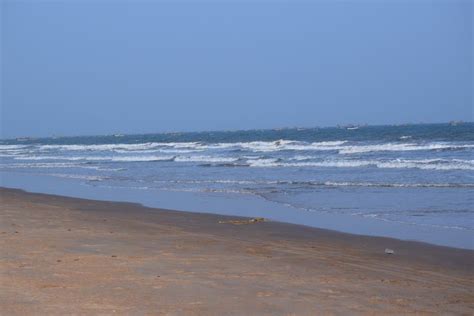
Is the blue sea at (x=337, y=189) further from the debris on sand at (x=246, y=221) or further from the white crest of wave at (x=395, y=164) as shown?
the debris on sand at (x=246, y=221)

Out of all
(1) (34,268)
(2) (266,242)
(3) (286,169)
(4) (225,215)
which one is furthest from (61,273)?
(3) (286,169)

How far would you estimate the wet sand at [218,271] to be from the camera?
5.68 meters

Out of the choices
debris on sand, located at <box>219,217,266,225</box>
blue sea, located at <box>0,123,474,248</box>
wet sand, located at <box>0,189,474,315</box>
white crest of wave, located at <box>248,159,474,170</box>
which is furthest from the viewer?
white crest of wave, located at <box>248,159,474,170</box>

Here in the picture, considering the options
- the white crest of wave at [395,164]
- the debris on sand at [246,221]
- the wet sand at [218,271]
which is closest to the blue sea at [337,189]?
the white crest of wave at [395,164]

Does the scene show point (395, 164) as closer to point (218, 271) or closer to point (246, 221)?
point (246, 221)

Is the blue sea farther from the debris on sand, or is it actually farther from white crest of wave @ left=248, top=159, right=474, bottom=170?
the debris on sand

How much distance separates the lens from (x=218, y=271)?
722 cm

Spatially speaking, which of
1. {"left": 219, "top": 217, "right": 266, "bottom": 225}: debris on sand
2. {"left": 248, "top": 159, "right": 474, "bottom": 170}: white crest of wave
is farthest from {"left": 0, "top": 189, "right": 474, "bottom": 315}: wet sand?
{"left": 248, "top": 159, "right": 474, "bottom": 170}: white crest of wave

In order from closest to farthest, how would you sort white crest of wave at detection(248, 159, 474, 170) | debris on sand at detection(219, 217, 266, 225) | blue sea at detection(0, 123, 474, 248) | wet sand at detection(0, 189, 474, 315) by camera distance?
wet sand at detection(0, 189, 474, 315) → blue sea at detection(0, 123, 474, 248) → debris on sand at detection(219, 217, 266, 225) → white crest of wave at detection(248, 159, 474, 170)

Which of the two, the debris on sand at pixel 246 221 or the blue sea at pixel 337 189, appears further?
the debris on sand at pixel 246 221

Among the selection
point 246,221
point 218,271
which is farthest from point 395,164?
point 218,271

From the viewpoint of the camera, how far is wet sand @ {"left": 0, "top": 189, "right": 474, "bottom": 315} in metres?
5.68

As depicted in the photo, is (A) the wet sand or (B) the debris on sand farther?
(B) the debris on sand

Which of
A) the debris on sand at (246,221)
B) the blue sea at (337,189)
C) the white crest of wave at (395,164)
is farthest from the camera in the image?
the white crest of wave at (395,164)
